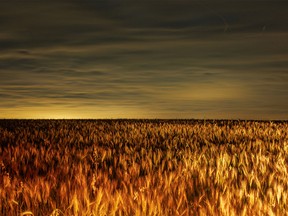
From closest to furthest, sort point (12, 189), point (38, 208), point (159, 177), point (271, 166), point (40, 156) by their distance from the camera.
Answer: point (38, 208) → point (12, 189) → point (159, 177) → point (271, 166) → point (40, 156)

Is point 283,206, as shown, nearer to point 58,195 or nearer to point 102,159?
point 58,195

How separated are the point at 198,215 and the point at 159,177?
150cm

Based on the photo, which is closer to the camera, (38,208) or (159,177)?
(38,208)

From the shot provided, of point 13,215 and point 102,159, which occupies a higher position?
point 102,159

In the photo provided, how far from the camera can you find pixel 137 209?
12.1 feet

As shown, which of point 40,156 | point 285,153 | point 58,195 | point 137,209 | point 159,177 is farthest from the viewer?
point 285,153

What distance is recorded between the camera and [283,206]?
4.15 metres

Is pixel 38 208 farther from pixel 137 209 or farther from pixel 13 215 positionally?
pixel 137 209

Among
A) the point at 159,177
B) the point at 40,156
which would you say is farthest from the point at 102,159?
the point at 159,177

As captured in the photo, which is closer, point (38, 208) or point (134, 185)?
point (38, 208)

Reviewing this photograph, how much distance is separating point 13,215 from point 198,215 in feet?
4.13

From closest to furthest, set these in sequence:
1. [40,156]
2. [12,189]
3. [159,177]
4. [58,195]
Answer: [58,195] → [12,189] → [159,177] → [40,156]

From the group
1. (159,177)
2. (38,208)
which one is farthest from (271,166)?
(38,208)

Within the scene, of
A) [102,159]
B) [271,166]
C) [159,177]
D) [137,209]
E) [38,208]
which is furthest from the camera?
[102,159]
